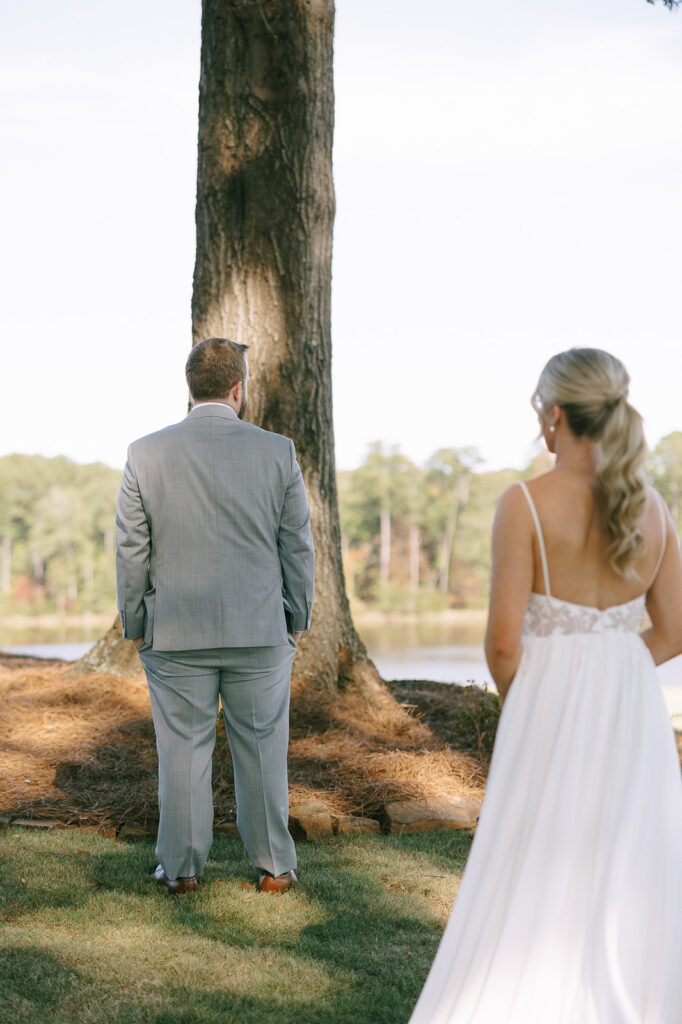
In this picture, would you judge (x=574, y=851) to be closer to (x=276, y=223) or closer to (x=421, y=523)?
(x=276, y=223)

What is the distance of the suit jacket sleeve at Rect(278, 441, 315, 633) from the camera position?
3674mm

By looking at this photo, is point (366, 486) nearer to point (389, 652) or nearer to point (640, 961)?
point (389, 652)

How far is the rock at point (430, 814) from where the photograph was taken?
179 inches

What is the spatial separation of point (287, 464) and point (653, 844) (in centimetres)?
191

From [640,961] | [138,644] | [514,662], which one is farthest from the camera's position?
[138,644]

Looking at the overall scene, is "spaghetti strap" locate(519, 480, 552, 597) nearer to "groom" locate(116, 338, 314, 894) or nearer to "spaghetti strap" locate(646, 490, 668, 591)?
"spaghetti strap" locate(646, 490, 668, 591)

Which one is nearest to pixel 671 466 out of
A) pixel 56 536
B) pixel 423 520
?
pixel 423 520

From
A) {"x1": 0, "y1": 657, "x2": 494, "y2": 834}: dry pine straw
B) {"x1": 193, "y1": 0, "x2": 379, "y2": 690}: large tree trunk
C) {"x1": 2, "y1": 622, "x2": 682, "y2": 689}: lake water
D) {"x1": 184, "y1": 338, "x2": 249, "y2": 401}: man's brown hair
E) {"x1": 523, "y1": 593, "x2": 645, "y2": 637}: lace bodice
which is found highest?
{"x1": 193, "y1": 0, "x2": 379, "y2": 690}: large tree trunk

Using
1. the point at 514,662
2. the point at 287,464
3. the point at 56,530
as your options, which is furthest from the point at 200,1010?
the point at 56,530

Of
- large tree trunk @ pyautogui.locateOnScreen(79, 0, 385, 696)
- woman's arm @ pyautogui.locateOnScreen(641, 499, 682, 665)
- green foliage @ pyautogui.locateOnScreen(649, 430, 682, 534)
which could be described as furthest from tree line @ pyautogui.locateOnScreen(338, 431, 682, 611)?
woman's arm @ pyautogui.locateOnScreen(641, 499, 682, 665)

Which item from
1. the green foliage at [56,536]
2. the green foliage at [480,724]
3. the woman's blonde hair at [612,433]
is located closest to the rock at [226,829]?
the green foliage at [480,724]

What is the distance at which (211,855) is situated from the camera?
416 centimetres

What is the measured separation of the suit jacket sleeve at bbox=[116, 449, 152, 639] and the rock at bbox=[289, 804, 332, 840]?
53.7 inches

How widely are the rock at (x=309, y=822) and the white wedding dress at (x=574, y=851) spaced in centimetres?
204
